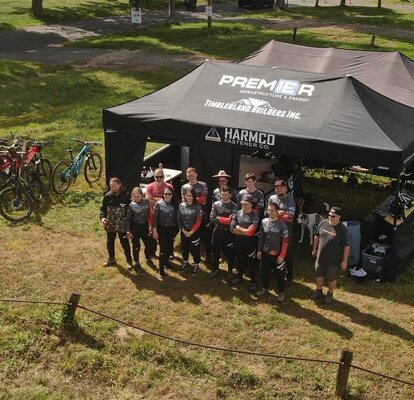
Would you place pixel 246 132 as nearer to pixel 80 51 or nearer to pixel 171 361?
pixel 171 361

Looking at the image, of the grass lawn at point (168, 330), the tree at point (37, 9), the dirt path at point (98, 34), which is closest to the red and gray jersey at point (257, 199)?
the grass lawn at point (168, 330)

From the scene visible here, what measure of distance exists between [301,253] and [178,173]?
3535mm

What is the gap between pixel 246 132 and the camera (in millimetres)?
10609

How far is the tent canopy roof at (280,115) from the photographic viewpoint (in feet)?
32.9

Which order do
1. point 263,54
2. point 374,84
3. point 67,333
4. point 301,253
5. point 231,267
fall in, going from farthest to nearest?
1. point 263,54
2. point 374,84
3. point 301,253
4. point 231,267
5. point 67,333

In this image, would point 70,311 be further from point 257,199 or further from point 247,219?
point 257,199

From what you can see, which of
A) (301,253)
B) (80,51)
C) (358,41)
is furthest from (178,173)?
(358,41)

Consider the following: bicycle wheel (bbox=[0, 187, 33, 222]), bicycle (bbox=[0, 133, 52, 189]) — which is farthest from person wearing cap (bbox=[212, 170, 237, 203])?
bicycle (bbox=[0, 133, 52, 189])

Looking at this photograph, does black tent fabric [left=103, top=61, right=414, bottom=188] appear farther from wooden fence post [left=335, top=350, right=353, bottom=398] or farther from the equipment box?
wooden fence post [left=335, top=350, right=353, bottom=398]

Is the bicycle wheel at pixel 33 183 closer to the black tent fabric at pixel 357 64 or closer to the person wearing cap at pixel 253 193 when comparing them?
the person wearing cap at pixel 253 193

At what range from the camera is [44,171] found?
14.1 metres

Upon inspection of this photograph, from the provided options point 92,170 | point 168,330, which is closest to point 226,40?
point 92,170

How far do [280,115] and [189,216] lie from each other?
2.75 m

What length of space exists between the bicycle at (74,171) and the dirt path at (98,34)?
44.9ft
